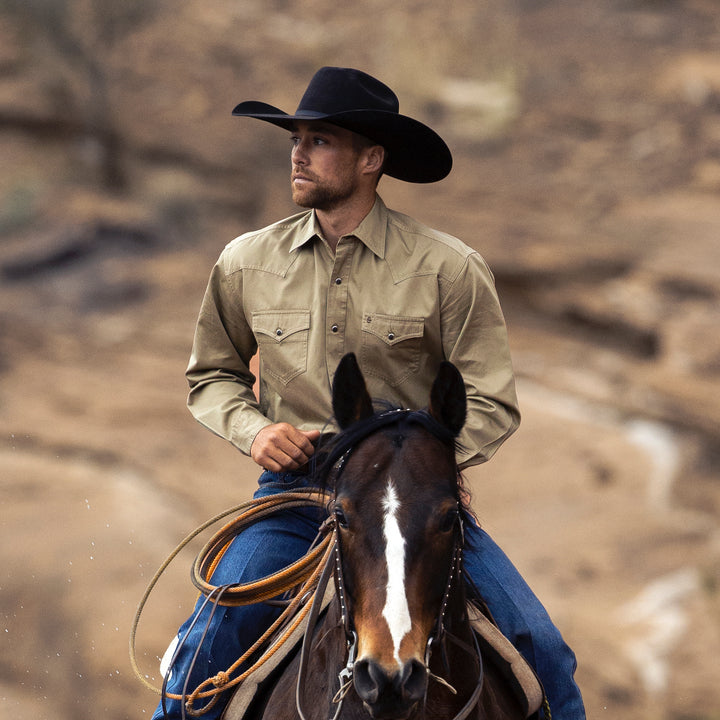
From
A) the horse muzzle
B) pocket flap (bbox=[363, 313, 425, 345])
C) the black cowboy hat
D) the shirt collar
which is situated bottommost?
the horse muzzle

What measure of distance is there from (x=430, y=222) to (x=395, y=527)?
17186 millimetres

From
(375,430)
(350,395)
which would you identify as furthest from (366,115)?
(375,430)

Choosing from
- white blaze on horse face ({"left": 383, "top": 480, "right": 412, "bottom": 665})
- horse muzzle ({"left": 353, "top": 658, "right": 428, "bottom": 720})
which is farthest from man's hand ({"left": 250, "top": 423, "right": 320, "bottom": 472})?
horse muzzle ({"left": 353, "top": 658, "right": 428, "bottom": 720})

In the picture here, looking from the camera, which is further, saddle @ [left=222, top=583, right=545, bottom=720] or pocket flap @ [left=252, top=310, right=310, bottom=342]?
pocket flap @ [left=252, top=310, right=310, bottom=342]

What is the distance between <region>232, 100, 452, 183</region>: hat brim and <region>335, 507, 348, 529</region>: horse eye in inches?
53.5

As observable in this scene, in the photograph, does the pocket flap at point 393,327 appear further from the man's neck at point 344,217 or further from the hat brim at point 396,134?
the hat brim at point 396,134

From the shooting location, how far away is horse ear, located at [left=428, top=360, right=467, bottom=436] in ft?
9.61

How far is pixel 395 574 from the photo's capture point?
2.69 meters

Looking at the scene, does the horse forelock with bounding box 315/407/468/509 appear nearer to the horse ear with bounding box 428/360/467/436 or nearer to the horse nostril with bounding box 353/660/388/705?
the horse ear with bounding box 428/360/467/436

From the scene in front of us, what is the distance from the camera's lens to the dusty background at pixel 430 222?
38.0 feet

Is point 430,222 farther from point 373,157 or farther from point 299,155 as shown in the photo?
point 299,155

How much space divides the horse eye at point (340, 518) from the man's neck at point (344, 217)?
1.24 m

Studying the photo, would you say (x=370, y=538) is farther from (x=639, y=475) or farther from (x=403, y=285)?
(x=639, y=475)

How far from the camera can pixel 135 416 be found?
1644 centimetres
